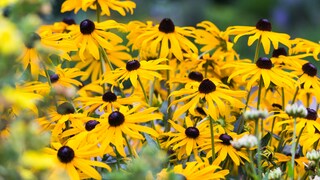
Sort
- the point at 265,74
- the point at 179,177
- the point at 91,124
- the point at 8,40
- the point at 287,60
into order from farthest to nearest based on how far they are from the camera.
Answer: the point at 287,60
the point at 265,74
the point at 91,124
the point at 179,177
the point at 8,40

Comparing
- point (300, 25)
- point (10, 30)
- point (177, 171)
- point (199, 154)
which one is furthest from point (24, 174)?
point (300, 25)

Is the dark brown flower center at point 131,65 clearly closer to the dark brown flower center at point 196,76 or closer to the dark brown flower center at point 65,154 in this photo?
the dark brown flower center at point 196,76

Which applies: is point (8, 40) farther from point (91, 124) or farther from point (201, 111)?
point (201, 111)

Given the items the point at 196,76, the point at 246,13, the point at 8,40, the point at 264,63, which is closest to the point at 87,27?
the point at 196,76

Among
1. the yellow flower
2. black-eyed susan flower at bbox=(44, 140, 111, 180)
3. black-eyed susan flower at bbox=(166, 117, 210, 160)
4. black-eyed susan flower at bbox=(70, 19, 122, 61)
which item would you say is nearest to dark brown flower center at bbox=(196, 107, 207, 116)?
black-eyed susan flower at bbox=(166, 117, 210, 160)

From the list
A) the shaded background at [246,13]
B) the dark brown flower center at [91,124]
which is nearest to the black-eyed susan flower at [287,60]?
the dark brown flower center at [91,124]

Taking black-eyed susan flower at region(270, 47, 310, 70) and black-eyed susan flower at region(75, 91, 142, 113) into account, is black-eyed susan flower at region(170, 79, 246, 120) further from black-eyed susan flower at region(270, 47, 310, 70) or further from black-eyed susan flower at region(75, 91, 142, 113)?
black-eyed susan flower at region(270, 47, 310, 70)
